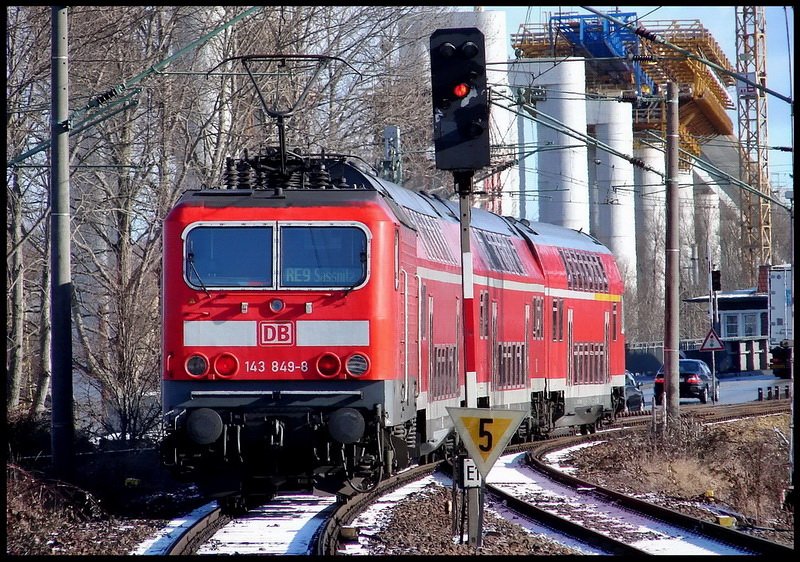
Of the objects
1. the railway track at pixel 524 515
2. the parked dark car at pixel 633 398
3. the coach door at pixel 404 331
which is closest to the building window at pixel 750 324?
the parked dark car at pixel 633 398

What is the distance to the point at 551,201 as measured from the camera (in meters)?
57.8

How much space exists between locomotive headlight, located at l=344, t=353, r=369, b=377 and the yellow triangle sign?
1.27 m

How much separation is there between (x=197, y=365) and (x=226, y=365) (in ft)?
0.95

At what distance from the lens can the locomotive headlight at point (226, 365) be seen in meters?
13.3

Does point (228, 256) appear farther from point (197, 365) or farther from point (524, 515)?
point (524, 515)

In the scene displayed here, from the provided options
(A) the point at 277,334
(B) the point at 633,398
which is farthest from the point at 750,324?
(A) the point at 277,334

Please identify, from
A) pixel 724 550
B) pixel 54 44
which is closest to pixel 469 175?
pixel 724 550

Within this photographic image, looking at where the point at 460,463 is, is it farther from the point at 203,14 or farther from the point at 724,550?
the point at 203,14

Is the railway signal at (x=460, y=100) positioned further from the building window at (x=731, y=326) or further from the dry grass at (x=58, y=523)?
the building window at (x=731, y=326)

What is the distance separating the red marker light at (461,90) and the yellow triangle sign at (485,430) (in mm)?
2892

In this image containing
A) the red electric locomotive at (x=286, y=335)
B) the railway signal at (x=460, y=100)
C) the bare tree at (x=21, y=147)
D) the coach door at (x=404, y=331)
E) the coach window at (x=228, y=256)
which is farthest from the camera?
the bare tree at (x=21, y=147)

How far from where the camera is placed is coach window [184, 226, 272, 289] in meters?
13.5

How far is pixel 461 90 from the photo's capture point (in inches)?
497

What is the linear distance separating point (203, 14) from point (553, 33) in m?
28.4
